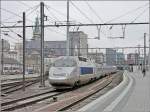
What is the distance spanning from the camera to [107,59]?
→ 13125 cm

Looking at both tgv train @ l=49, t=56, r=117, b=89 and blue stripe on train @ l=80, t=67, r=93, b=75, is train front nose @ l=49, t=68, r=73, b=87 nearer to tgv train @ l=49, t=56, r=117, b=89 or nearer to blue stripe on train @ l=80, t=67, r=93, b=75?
tgv train @ l=49, t=56, r=117, b=89

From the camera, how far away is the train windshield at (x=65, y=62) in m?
30.9

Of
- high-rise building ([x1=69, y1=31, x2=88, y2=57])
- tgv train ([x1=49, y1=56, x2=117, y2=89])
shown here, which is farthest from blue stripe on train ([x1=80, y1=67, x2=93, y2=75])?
high-rise building ([x1=69, y1=31, x2=88, y2=57])

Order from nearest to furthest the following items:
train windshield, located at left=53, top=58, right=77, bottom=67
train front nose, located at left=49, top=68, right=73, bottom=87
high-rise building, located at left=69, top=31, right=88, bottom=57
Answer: train front nose, located at left=49, top=68, right=73, bottom=87
train windshield, located at left=53, top=58, right=77, bottom=67
high-rise building, located at left=69, top=31, right=88, bottom=57

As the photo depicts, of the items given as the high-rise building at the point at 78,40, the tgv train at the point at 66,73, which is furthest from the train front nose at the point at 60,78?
the high-rise building at the point at 78,40

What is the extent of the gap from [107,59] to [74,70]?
331 feet

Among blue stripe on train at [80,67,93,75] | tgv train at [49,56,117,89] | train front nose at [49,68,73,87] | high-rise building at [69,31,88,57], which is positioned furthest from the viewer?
high-rise building at [69,31,88,57]

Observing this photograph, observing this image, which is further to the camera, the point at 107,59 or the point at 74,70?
the point at 107,59

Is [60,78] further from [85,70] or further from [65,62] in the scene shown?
[85,70]

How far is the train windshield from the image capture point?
101 ft

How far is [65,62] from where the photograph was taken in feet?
103

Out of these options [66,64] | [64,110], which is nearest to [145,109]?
[64,110]

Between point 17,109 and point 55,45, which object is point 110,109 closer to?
point 17,109

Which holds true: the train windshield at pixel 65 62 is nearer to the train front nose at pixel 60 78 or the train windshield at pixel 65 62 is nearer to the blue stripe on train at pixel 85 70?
the train front nose at pixel 60 78
